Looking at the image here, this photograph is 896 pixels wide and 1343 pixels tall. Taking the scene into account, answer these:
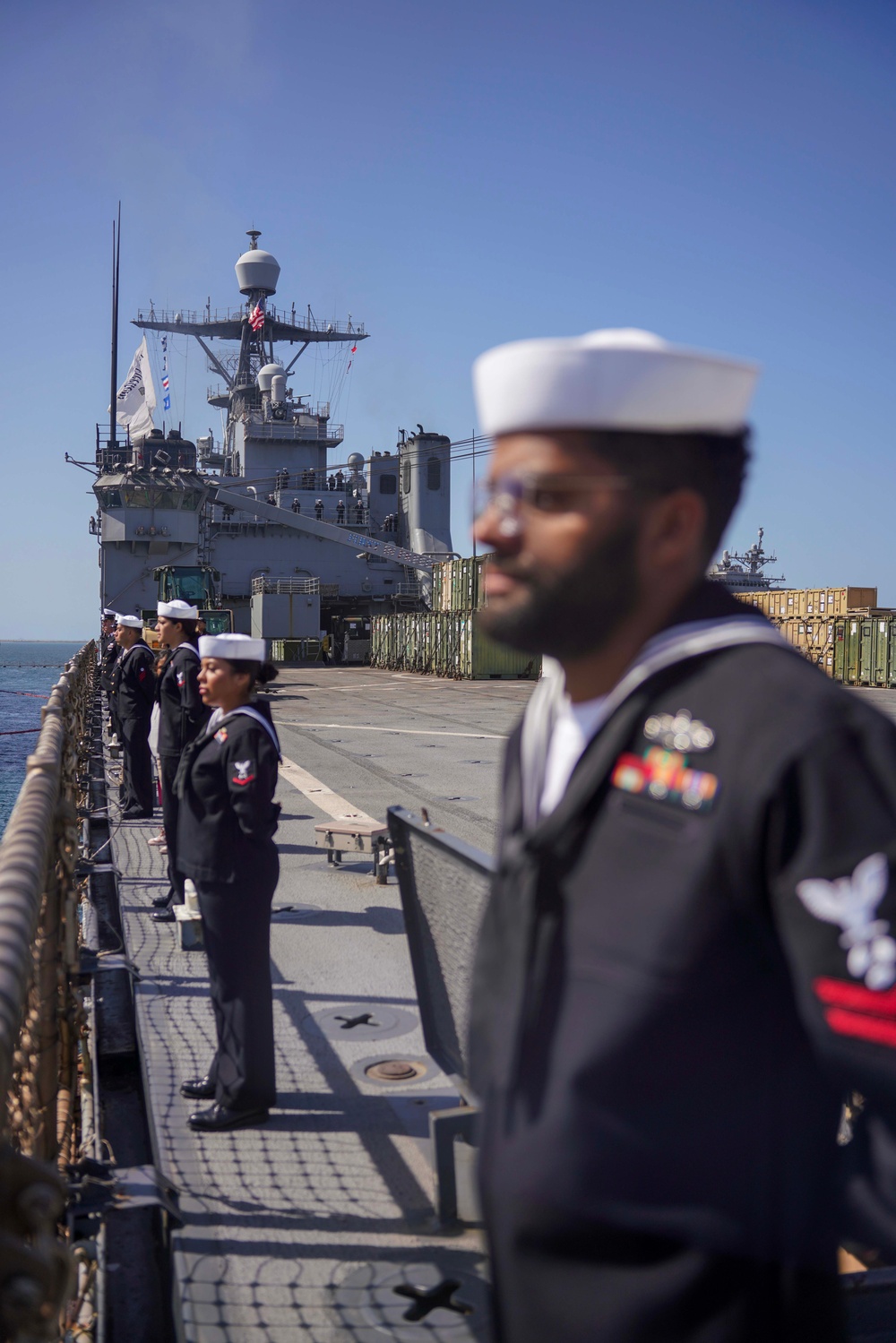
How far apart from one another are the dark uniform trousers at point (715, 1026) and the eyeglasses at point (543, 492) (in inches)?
10.0

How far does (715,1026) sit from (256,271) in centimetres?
7105

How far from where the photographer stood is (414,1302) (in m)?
2.89

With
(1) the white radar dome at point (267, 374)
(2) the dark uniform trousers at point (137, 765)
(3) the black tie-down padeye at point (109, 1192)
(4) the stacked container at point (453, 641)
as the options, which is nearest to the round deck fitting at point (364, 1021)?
(3) the black tie-down padeye at point (109, 1192)

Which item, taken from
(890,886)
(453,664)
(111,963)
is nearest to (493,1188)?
(890,886)

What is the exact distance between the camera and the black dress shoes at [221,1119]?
395 cm

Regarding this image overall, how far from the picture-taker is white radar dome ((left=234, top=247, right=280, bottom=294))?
217ft

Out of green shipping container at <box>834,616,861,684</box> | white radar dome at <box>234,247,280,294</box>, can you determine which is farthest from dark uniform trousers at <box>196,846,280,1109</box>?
white radar dome at <box>234,247,280,294</box>

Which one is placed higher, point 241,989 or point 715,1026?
point 715,1026

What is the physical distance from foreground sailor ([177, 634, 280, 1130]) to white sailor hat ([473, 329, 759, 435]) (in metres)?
2.81

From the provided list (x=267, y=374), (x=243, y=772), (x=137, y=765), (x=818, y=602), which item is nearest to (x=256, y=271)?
(x=267, y=374)

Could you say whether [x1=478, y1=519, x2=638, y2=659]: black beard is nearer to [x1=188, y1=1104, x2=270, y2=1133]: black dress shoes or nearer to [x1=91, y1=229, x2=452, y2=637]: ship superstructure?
[x1=188, y1=1104, x2=270, y2=1133]: black dress shoes

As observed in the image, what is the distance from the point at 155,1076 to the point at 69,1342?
4.96ft

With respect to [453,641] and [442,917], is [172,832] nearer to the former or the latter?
[442,917]

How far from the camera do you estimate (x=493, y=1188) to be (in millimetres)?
1298
